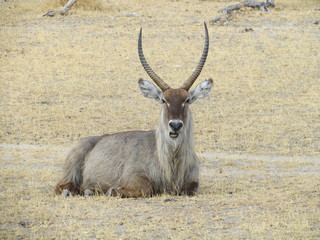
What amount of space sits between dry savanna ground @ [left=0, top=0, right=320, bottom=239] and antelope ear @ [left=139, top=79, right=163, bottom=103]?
1.47 metres

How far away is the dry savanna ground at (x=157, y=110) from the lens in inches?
326

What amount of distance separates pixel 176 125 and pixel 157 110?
28.5 feet

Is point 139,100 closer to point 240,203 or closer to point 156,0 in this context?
point 240,203

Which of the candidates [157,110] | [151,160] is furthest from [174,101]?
[157,110]

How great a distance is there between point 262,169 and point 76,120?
18.7 ft

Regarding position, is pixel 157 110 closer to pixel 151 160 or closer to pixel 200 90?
pixel 200 90

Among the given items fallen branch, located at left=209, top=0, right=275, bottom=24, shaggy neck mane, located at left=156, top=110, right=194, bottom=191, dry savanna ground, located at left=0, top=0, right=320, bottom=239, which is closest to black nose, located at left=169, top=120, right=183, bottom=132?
shaggy neck mane, located at left=156, top=110, right=194, bottom=191

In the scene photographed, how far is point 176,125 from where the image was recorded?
939 cm

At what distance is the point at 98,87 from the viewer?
20219 millimetres

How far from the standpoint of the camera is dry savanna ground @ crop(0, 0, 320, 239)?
8289mm

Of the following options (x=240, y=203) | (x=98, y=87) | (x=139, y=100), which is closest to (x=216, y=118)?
(x=139, y=100)

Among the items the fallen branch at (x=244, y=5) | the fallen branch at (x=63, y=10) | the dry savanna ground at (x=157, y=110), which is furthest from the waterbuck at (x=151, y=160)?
the fallen branch at (x=63, y=10)

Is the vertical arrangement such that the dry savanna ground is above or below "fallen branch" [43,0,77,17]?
below

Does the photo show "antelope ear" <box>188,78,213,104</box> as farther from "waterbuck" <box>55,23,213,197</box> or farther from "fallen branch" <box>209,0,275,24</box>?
"fallen branch" <box>209,0,275,24</box>
